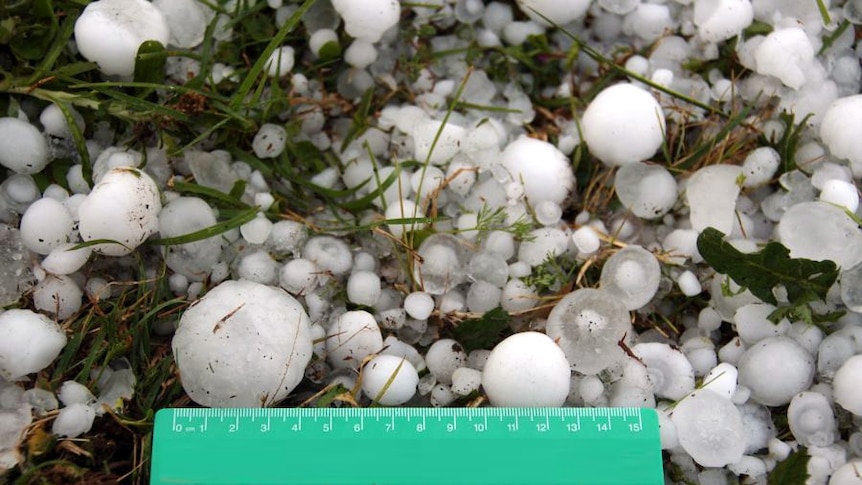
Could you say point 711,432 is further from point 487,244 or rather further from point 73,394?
point 73,394

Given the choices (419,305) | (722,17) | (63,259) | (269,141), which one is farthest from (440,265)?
(722,17)

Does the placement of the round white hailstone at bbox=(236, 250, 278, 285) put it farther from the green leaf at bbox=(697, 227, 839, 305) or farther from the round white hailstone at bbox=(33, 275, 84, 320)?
the green leaf at bbox=(697, 227, 839, 305)

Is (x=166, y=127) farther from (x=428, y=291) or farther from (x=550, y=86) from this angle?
(x=550, y=86)

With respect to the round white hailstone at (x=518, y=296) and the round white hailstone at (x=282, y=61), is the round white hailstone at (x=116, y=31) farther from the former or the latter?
the round white hailstone at (x=518, y=296)

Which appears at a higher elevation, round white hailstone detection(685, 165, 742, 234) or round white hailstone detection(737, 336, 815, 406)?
round white hailstone detection(685, 165, 742, 234)

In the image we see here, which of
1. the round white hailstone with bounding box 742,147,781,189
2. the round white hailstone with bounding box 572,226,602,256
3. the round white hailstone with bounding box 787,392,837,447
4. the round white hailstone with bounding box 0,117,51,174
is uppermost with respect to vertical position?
the round white hailstone with bounding box 0,117,51,174

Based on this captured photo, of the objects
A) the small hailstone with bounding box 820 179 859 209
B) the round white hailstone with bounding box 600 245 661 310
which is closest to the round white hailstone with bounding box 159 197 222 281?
the round white hailstone with bounding box 600 245 661 310
